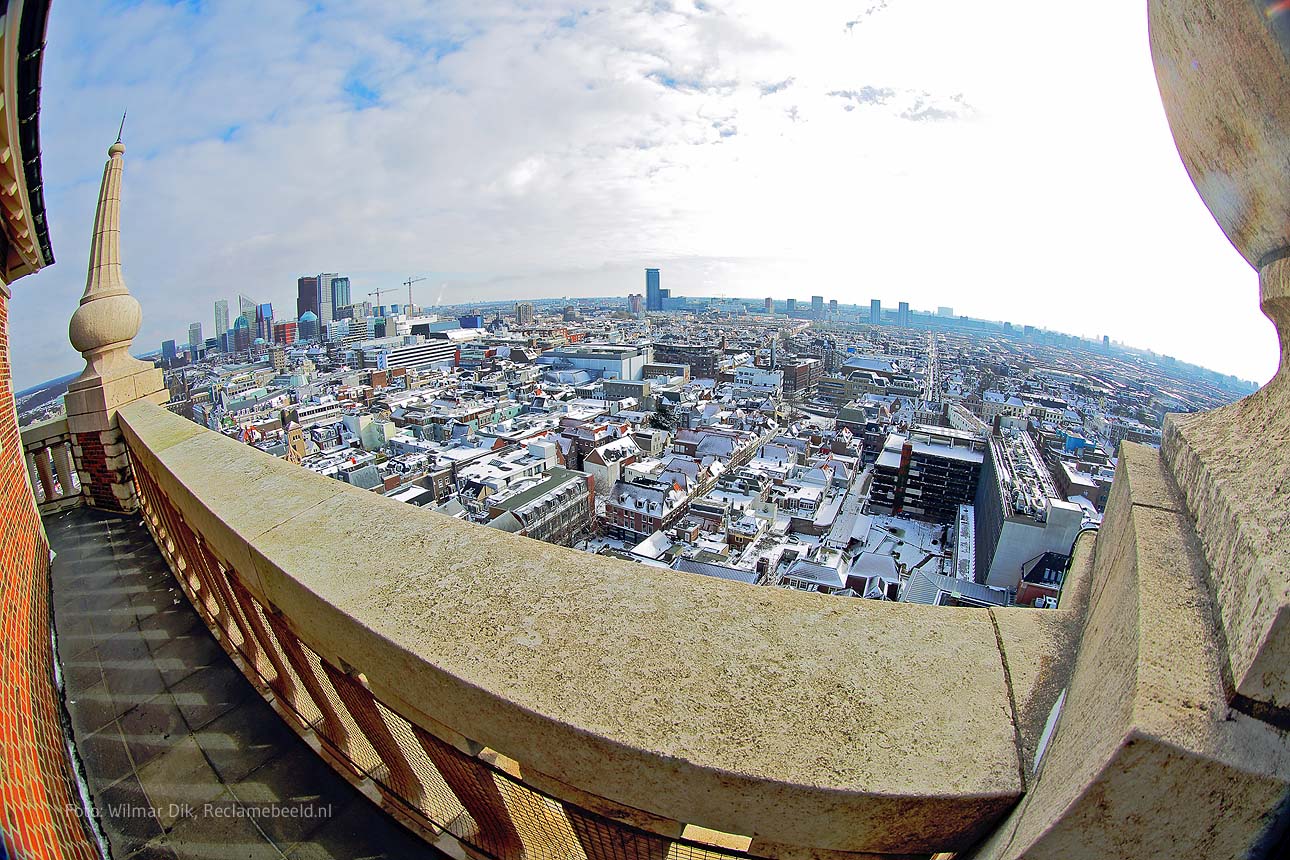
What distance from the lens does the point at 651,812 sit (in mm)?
863

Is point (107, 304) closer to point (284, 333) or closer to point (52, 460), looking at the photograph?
point (52, 460)

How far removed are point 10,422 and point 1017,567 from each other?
18791mm

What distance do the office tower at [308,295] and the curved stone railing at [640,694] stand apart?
107 m

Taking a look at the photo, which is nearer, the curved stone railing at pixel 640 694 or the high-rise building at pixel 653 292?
the curved stone railing at pixel 640 694

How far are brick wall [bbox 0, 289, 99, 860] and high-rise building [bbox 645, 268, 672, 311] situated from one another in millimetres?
133807

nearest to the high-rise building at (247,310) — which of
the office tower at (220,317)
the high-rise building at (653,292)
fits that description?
the office tower at (220,317)

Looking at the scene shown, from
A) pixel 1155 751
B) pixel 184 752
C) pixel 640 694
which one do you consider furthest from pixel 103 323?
pixel 1155 751

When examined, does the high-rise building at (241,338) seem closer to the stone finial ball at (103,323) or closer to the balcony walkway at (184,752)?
the stone finial ball at (103,323)

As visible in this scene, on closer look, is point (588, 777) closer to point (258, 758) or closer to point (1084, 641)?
point (1084, 641)

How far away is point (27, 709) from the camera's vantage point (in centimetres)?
146

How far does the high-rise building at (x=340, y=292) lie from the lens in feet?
325

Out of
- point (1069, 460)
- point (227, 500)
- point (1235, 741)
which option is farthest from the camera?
point (1069, 460)

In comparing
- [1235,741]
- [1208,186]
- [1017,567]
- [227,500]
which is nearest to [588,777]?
[1235,741]

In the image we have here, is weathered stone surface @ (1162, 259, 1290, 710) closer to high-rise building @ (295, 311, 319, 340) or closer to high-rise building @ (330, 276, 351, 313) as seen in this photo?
high-rise building @ (295, 311, 319, 340)
